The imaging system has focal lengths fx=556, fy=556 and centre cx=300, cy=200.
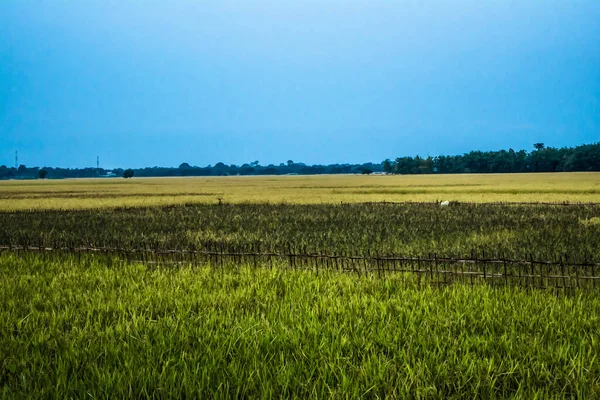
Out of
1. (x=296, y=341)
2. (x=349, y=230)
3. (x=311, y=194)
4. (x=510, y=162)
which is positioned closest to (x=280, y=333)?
(x=296, y=341)

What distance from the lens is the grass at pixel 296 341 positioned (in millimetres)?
3855

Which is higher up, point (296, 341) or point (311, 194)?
point (311, 194)

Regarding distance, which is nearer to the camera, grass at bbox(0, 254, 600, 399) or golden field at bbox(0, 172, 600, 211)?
grass at bbox(0, 254, 600, 399)

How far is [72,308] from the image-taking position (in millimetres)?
6000

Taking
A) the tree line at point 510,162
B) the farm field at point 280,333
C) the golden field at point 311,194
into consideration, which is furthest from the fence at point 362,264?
the tree line at point 510,162

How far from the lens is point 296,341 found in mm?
4672

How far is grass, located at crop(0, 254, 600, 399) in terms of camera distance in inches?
152

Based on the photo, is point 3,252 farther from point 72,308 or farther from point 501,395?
point 501,395

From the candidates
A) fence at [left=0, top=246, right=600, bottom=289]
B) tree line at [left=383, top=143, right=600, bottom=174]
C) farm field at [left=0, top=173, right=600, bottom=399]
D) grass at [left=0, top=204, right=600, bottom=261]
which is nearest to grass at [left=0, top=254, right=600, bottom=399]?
farm field at [left=0, top=173, right=600, bottom=399]

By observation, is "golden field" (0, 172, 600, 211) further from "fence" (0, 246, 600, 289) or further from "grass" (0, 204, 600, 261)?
A: "fence" (0, 246, 600, 289)

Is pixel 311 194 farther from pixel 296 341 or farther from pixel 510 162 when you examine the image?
pixel 510 162

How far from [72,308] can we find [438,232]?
11.2m

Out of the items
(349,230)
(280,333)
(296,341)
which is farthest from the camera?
(349,230)

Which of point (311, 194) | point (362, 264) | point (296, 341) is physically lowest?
point (362, 264)
